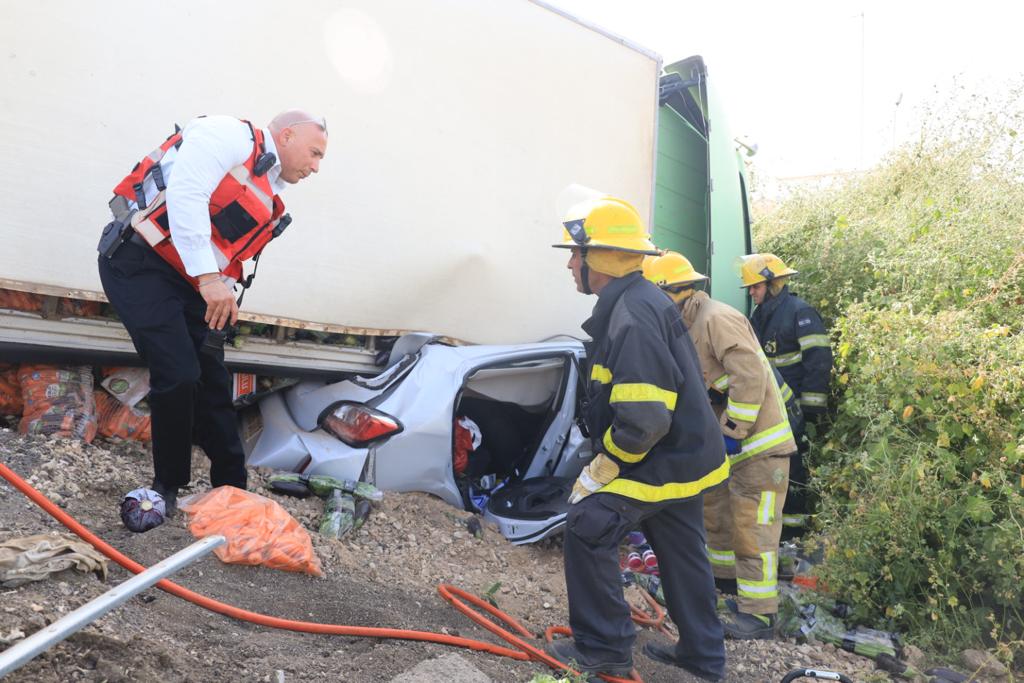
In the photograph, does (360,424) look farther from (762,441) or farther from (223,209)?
(762,441)

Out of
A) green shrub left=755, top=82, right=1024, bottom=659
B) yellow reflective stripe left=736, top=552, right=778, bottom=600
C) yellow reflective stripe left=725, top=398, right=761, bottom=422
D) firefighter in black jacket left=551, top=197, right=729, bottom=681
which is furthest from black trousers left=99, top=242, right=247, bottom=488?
green shrub left=755, top=82, right=1024, bottom=659

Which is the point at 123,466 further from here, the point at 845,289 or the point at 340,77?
the point at 845,289

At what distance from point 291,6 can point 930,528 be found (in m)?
3.81

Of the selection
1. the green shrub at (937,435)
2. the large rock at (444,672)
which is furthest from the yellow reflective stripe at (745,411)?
the large rock at (444,672)

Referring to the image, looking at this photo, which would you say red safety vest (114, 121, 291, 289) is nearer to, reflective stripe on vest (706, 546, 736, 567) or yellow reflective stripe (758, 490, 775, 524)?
yellow reflective stripe (758, 490, 775, 524)

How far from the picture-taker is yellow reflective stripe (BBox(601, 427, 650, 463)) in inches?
117

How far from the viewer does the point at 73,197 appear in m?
3.40

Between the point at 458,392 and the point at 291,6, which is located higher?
the point at 291,6

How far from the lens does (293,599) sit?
9.43ft

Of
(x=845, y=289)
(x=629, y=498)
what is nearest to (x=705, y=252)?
(x=845, y=289)

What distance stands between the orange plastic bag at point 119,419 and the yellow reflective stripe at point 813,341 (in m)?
3.85

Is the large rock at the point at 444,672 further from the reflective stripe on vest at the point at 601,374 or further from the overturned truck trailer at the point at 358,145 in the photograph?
the overturned truck trailer at the point at 358,145

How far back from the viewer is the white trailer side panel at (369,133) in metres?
3.33

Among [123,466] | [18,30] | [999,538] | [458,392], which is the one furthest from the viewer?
[458,392]
